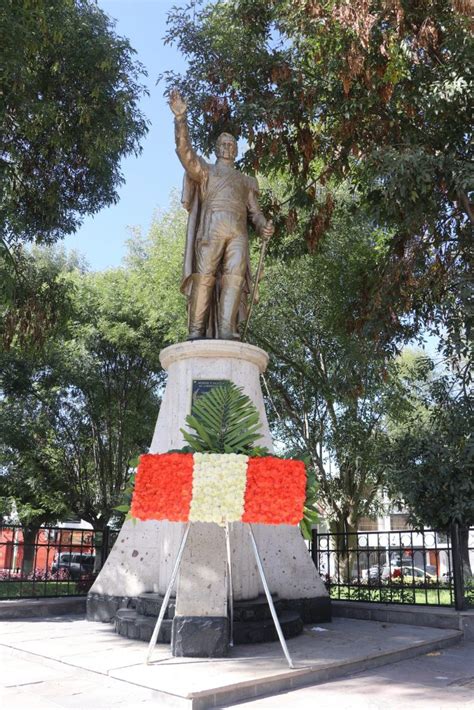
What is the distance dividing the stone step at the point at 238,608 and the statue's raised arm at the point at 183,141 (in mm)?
4847

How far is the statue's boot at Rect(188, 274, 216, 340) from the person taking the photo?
764 centimetres

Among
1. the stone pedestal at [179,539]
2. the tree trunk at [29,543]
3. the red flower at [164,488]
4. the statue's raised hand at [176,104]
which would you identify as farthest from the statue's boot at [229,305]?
the tree trunk at [29,543]

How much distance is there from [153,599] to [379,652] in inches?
85.5

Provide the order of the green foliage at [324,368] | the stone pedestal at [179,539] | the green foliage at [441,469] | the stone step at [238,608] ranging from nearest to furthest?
the stone step at [238,608] < the stone pedestal at [179,539] < the green foliage at [441,469] < the green foliage at [324,368]

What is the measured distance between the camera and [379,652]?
5.43 metres

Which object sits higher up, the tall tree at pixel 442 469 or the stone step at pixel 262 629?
the tall tree at pixel 442 469

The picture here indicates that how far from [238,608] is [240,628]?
0.21 m

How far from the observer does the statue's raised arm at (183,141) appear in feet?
23.3

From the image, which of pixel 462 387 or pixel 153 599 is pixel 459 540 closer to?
pixel 462 387

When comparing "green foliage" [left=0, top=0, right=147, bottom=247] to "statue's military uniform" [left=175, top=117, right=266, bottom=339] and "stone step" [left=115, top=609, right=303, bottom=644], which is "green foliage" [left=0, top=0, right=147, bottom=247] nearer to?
"statue's military uniform" [left=175, top=117, right=266, bottom=339]

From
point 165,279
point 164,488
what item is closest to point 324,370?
point 165,279

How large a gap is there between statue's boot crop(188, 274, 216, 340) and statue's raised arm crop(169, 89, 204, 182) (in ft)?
4.11

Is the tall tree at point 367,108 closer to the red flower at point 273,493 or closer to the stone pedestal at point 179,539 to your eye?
the stone pedestal at point 179,539

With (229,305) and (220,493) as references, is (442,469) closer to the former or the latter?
(229,305)
